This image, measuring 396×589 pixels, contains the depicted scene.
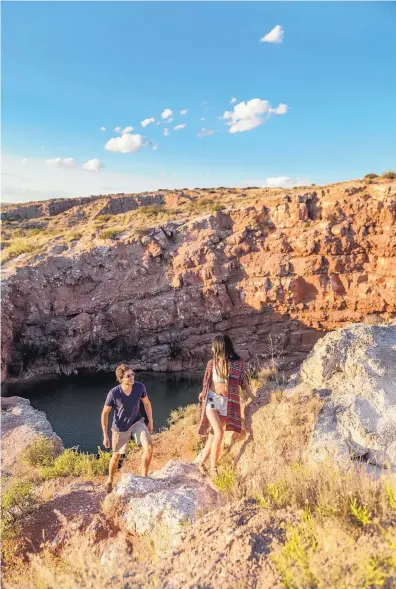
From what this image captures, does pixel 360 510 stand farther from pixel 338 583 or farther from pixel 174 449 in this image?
pixel 174 449

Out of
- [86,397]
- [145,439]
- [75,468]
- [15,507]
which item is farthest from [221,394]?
[86,397]

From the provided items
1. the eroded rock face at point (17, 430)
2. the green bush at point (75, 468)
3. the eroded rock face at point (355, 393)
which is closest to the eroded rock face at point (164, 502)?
the eroded rock face at point (355, 393)

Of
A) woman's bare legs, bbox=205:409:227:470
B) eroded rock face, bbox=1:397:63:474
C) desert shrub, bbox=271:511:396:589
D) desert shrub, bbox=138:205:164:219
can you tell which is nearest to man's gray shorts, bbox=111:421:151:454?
woman's bare legs, bbox=205:409:227:470

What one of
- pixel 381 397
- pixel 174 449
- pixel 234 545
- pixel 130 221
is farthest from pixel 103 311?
pixel 234 545

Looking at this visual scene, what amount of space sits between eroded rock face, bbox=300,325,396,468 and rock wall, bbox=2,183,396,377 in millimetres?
11685

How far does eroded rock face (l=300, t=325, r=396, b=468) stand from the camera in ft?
14.6

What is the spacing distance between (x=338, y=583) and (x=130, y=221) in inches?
819

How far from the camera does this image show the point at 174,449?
23.8 feet

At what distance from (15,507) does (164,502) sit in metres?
2.35

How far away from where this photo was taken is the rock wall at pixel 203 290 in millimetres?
17438

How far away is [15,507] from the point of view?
193 inches

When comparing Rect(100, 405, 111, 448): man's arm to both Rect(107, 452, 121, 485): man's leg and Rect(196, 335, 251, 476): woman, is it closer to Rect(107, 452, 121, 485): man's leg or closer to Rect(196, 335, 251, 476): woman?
Rect(107, 452, 121, 485): man's leg

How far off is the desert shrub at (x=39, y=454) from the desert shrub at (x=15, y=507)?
10.0 feet

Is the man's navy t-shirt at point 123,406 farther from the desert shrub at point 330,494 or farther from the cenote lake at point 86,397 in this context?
the cenote lake at point 86,397
